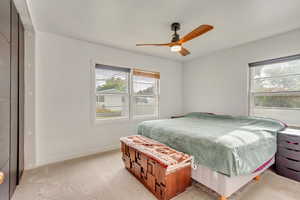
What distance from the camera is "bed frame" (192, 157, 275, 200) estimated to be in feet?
4.66

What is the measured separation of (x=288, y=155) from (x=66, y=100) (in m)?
3.92

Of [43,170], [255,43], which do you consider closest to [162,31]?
[255,43]

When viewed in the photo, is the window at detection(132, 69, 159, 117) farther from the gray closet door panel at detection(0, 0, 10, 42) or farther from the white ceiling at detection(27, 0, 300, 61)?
the gray closet door panel at detection(0, 0, 10, 42)

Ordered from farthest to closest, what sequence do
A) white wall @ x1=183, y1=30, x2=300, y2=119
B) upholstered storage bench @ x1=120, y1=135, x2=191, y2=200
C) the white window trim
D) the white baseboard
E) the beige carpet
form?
the white window trim < white wall @ x1=183, y1=30, x2=300, y2=119 < the white baseboard < the beige carpet < upholstered storage bench @ x1=120, y1=135, x2=191, y2=200

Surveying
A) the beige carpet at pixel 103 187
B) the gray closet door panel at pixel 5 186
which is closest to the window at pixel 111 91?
the beige carpet at pixel 103 187

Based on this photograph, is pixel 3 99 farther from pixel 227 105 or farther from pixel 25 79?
pixel 227 105

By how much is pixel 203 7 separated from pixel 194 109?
284cm

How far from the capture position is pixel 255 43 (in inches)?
110

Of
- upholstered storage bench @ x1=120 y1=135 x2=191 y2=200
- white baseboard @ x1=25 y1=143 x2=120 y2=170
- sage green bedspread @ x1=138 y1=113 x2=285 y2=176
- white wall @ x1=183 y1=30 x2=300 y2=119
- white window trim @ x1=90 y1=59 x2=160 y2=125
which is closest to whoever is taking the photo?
sage green bedspread @ x1=138 y1=113 x2=285 y2=176

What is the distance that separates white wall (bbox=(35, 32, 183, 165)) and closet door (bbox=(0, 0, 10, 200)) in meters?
1.02

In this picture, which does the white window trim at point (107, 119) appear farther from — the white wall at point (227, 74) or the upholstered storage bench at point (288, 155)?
the upholstered storage bench at point (288, 155)

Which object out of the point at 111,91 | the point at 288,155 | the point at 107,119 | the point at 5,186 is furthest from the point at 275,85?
the point at 5,186

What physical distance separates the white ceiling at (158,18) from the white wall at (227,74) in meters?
0.25

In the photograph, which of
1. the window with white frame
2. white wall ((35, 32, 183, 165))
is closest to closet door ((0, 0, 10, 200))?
white wall ((35, 32, 183, 165))
